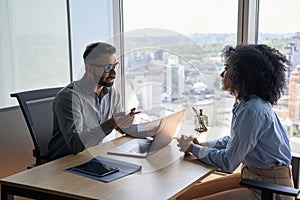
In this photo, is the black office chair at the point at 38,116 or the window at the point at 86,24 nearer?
the black office chair at the point at 38,116

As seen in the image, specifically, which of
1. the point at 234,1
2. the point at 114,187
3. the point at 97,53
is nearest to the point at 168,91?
the point at 97,53

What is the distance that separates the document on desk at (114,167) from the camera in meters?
1.66

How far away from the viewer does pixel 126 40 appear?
2188 mm

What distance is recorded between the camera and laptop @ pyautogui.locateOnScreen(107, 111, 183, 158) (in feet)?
6.49

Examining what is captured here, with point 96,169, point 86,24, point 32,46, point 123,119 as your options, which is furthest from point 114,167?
point 86,24

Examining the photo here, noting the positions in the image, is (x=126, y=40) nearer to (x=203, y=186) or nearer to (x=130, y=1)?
(x=203, y=186)

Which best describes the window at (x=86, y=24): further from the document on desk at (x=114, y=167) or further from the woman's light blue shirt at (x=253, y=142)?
the woman's light blue shirt at (x=253, y=142)

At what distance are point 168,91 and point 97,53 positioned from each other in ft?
1.58

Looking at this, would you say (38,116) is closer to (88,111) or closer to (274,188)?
(88,111)

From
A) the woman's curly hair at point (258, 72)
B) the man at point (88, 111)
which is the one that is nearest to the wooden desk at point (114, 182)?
the man at point (88, 111)

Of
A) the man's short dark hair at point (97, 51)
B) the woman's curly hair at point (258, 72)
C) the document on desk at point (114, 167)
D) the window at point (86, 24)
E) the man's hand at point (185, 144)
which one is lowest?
the document on desk at point (114, 167)

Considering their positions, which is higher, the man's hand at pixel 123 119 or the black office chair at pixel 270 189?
the man's hand at pixel 123 119

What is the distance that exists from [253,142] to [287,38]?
1.31 m

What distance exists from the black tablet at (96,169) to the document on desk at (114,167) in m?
0.01
